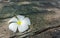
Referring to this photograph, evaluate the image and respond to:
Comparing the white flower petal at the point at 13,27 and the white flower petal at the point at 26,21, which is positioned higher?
the white flower petal at the point at 26,21

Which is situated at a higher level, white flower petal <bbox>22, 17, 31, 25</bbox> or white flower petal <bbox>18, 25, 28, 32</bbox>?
white flower petal <bbox>22, 17, 31, 25</bbox>

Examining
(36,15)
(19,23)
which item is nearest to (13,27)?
(19,23)

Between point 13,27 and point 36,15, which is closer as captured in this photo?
point 13,27

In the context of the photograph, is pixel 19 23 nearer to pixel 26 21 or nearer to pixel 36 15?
pixel 26 21

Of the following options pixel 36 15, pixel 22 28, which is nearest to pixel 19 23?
pixel 22 28

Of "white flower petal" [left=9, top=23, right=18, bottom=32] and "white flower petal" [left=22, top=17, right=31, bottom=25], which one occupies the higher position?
"white flower petal" [left=22, top=17, right=31, bottom=25]

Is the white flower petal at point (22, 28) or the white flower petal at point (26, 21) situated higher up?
the white flower petal at point (26, 21)

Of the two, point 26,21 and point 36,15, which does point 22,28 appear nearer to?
point 26,21

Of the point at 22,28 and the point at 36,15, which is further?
the point at 36,15
